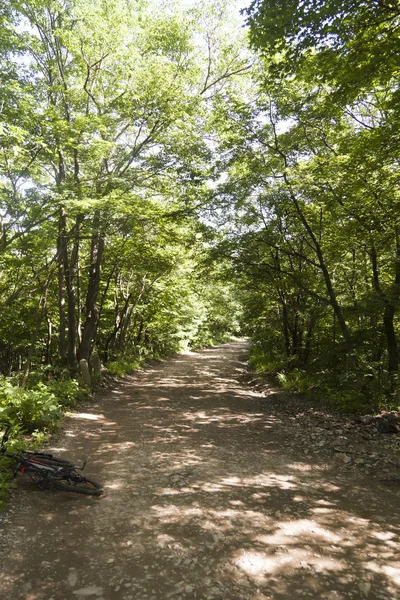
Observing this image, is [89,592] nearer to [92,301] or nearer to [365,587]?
[365,587]

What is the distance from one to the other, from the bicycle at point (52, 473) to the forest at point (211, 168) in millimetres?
1880

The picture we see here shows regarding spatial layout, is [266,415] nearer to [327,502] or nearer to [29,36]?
[327,502]

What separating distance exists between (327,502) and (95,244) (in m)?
12.3

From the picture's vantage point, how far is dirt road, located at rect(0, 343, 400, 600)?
3.51 metres

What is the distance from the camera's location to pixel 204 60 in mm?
13367

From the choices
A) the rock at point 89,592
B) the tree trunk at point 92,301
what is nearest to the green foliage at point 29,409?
the rock at point 89,592

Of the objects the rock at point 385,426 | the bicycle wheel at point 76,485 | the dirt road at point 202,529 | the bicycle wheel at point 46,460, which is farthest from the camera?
the rock at point 385,426

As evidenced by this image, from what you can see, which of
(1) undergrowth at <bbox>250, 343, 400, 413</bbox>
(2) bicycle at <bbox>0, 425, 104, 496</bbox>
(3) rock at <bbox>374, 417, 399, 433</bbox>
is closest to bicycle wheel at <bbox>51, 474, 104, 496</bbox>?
(2) bicycle at <bbox>0, 425, 104, 496</bbox>

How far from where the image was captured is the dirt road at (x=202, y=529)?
3.51 m

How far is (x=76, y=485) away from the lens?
5.35 meters

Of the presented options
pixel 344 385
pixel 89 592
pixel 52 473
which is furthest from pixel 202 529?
pixel 344 385

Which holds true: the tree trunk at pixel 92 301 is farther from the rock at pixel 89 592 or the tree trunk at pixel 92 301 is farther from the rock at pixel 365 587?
the rock at pixel 365 587

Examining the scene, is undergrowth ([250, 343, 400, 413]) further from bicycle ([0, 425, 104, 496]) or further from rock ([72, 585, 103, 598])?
rock ([72, 585, 103, 598])

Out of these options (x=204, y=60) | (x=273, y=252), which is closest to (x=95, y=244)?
(x=273, y=252)
